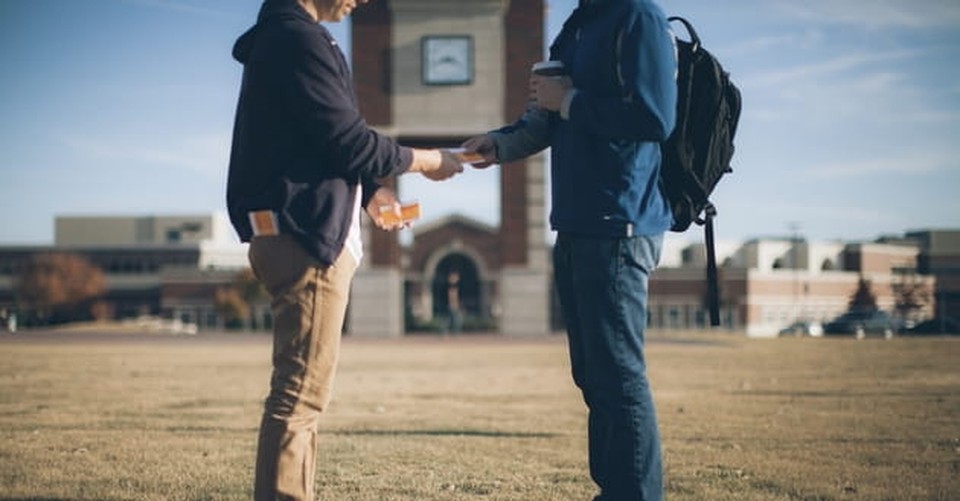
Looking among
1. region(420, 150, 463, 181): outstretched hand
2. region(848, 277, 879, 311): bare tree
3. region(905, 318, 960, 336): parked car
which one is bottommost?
region(905, 318, 960, 336): parked car

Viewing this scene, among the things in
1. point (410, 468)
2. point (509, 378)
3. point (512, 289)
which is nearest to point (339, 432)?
point (410, 468)

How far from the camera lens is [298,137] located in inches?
122

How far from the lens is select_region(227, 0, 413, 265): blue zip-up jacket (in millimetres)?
3043

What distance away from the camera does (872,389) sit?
34.4ft

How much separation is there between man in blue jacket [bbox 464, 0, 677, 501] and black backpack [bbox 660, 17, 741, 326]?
0.12m

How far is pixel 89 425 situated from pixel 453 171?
4.51 metres

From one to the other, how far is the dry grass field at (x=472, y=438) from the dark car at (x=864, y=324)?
41.2m

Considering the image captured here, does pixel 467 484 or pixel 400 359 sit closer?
pixel 467 484

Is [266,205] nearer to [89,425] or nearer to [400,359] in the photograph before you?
[89,425]

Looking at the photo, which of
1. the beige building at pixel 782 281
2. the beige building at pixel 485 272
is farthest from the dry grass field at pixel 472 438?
the beige building at pixel 782 281

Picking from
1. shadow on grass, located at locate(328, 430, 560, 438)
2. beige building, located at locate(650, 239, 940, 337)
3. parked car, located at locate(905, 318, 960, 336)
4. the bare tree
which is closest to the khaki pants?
shadow on grass, located at locate(328, 430, 560, 438)

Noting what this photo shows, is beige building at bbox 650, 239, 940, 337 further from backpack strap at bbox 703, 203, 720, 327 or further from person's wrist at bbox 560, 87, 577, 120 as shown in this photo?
person's wrist at bbox 560, 87, 577, 120

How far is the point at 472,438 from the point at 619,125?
369 cm

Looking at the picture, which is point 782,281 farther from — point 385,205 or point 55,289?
point 385,205
